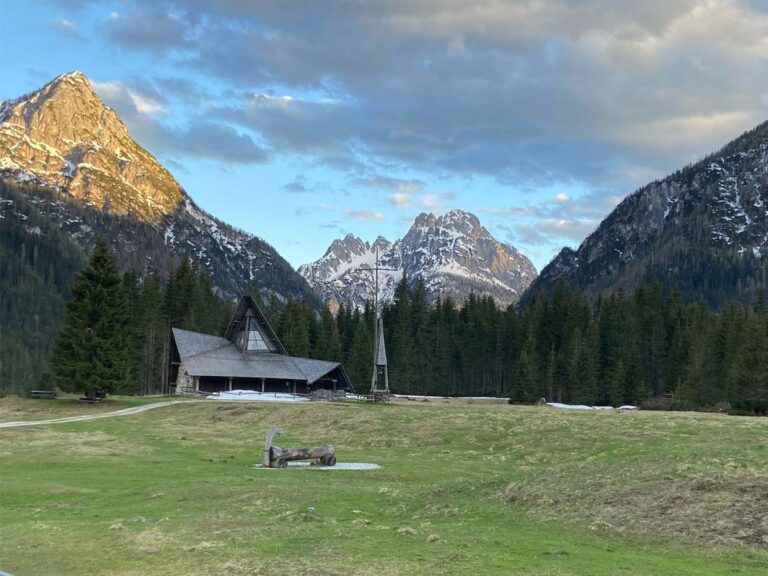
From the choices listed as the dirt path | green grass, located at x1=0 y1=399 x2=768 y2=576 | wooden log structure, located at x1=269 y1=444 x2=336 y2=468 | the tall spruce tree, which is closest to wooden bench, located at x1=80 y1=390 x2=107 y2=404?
the tall spruce tree

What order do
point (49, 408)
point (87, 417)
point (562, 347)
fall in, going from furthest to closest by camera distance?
point (562, 347)
point (49, 408)
point (87, 417)

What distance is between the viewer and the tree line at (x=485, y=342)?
217 ft

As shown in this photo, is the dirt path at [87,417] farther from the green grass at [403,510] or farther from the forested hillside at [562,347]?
the forested hillside at [562,347]

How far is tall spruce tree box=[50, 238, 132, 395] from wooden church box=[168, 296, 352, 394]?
52.1ft

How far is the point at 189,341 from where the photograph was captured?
85.8 metres

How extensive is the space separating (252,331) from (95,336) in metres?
27.5

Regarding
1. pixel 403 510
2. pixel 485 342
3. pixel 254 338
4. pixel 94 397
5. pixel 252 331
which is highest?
pixel 485 342

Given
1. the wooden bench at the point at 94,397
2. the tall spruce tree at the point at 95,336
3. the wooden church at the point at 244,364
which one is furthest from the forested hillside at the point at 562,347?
the tall spruce tree at the point at 95,336

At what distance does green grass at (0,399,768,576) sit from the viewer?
1517 cm

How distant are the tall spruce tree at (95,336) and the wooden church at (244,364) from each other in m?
15.9

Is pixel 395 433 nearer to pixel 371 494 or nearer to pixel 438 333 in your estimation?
pixel 371 494

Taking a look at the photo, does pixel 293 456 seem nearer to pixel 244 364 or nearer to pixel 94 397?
pixel 94 397

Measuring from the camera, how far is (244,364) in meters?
85.7

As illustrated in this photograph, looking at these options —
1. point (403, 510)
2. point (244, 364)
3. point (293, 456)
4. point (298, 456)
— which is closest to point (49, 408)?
point (244, 364)
